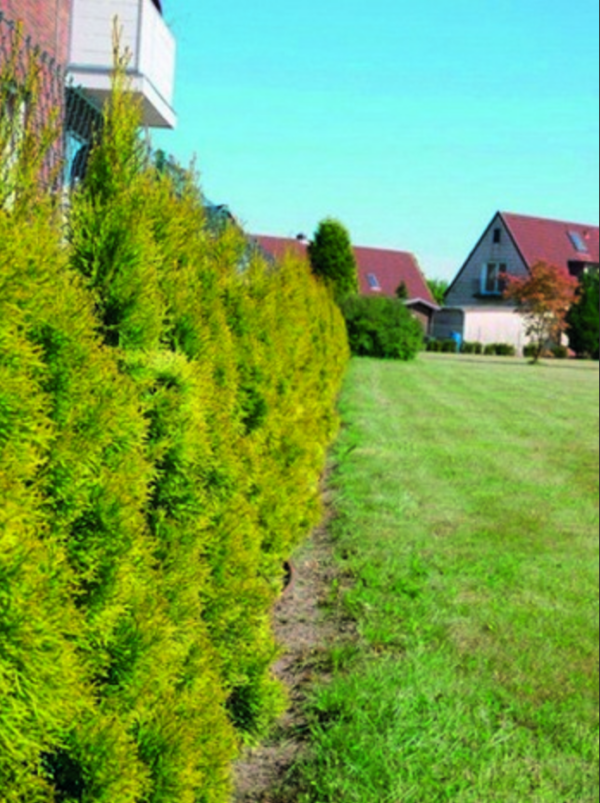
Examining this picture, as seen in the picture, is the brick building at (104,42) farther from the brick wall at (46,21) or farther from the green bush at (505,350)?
the green bush at (505,350)

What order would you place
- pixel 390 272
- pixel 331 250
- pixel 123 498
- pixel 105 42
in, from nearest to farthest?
pixel 123 498 < pixel 105 42 < pixel 331 250 < pixel 390 272

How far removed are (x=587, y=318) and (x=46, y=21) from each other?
44.3 m

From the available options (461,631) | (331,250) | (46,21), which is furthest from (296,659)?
(331,250)

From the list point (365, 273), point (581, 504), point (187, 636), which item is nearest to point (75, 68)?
point (581, 504)

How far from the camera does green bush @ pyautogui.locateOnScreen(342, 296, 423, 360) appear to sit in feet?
112

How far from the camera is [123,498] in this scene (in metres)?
2.56

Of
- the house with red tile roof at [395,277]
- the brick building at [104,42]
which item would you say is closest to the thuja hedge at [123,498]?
the brick building at [104,42]

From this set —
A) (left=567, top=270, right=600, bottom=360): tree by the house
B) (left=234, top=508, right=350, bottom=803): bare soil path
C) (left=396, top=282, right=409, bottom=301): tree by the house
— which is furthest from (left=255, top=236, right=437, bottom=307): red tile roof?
(left=234, top=508, right=350, bottom=803): bare soil path

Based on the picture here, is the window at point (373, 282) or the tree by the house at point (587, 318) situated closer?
the tree by the house at point (587, 318)

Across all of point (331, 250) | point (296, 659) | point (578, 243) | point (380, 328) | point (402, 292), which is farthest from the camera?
point (578, 243)

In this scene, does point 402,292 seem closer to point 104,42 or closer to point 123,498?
point 104,42

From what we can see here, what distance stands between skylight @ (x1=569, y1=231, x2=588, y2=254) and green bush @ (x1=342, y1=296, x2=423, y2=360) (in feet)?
106

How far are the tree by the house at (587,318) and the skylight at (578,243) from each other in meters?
8.86

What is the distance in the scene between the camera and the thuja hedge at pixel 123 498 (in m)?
2.10
